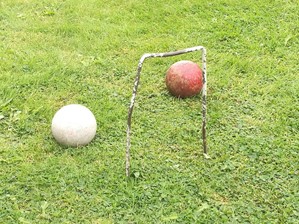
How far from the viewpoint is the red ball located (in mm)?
5023

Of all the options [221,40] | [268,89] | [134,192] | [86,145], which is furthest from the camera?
[221,40]

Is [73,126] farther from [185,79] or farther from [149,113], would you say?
[185,79]

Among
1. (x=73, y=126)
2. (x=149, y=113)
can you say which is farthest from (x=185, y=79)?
(x=73, y=126)

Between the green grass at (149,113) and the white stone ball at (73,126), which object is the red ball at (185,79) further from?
the white stone ball at (73,126)

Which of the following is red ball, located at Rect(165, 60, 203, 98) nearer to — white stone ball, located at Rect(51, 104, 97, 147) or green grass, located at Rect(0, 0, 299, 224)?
green grass, located at Rect(0, 0, 299, 224)

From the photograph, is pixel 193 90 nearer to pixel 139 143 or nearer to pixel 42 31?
pixel 139 143

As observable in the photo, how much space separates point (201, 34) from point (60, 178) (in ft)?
10.6

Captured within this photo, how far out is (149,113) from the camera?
5.07 metres

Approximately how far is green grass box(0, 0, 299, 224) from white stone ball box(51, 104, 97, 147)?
0.11m

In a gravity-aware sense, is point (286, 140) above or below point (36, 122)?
above

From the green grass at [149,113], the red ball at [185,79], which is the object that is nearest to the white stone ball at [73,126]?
the green grass at [149,113]

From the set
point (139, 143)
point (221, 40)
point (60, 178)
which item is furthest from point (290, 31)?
point (60, 178)

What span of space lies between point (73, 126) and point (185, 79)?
135cm

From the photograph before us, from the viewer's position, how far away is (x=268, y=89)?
547 cm
